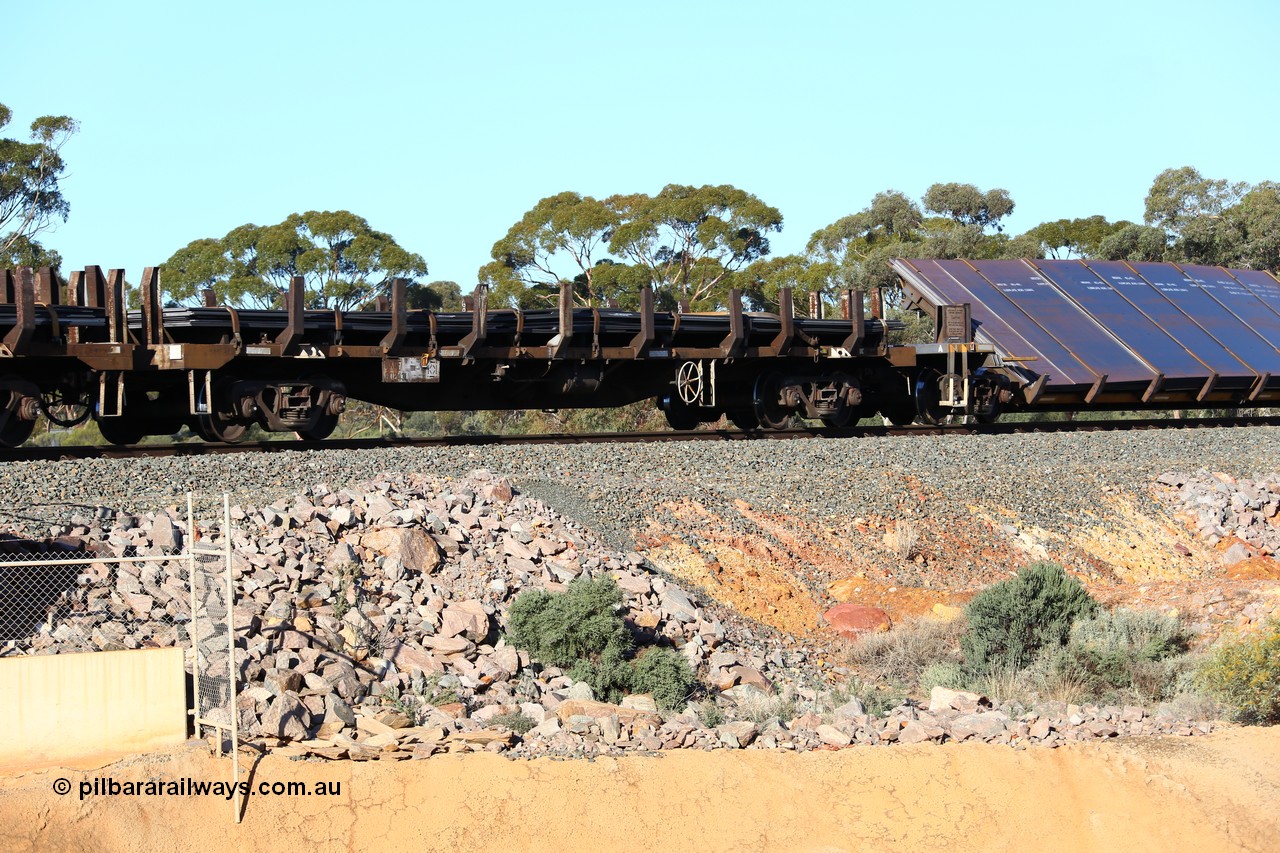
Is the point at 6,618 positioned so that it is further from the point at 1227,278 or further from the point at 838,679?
the point at 1227,278

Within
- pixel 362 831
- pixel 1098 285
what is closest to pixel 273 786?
pixel 362 831

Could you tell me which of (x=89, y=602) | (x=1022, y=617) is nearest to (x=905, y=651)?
(x=1022, y=617)

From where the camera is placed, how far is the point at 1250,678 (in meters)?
8.46

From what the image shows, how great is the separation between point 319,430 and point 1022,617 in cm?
865

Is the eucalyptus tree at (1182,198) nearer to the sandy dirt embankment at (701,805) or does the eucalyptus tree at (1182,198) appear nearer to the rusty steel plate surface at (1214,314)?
the rusty steel plate surface at (1214,314)

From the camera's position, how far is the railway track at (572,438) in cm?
1319

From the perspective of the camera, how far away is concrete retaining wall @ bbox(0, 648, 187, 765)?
757 cm

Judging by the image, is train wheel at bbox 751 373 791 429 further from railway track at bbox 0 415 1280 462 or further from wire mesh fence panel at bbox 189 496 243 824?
wire mesh fence panel at bbox 189 496 243 824

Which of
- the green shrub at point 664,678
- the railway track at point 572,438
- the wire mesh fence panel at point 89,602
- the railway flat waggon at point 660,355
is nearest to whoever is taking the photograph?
the wire mesh fence panel at point 89,602

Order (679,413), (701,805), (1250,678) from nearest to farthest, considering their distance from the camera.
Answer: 1. (701,805)
2. (1250,678)
3. (679,413)

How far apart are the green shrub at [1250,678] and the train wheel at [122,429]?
11877mm

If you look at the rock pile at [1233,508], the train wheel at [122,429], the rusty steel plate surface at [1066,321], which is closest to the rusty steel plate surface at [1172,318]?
the rusty steel plate surface at [1066,321]

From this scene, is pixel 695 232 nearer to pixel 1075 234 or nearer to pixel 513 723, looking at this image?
pixel 1075 234

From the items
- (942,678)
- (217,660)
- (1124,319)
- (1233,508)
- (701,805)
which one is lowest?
(701,805)
